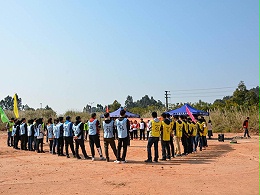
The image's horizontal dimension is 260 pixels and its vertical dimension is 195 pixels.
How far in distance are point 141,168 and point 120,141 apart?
5.83ft

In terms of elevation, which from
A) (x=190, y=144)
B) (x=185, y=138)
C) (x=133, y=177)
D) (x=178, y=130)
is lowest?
(x=133, y=177)

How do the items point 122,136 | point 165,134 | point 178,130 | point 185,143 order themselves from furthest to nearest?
point 185,143
point 178,130
point 165,134
point 122,136

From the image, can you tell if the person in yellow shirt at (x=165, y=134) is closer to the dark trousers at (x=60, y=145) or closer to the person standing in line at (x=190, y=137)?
the person standing in line at (x=190, y=137)

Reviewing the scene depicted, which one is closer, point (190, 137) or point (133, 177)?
point (133, 177)

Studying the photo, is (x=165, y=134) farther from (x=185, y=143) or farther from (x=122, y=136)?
(x=185, y=143)

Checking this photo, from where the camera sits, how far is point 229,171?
10055mm

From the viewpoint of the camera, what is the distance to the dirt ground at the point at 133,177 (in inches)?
306

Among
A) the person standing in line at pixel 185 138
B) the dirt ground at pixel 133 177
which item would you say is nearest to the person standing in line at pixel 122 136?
the dirt ground at pixel 133 177

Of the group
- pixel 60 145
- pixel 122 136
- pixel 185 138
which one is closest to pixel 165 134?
pixel 122 136

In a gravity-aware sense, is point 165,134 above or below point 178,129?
below

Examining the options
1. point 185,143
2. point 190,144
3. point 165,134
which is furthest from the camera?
point 190,144

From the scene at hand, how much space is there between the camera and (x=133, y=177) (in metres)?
9.20

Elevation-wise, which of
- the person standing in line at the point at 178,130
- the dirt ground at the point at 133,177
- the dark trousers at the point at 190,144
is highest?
the person standing in line at the point at 178,130

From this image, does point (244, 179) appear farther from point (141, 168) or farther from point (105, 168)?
point (105, 168)
